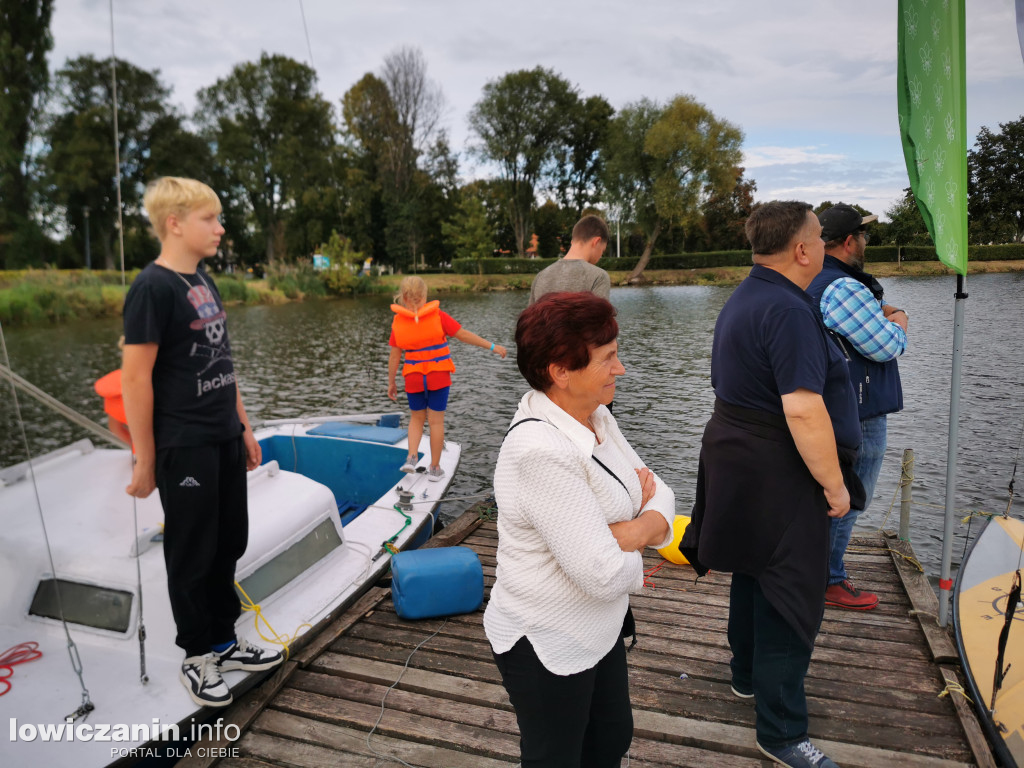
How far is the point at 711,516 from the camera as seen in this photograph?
229cm

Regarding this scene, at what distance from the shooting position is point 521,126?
51.6 meters

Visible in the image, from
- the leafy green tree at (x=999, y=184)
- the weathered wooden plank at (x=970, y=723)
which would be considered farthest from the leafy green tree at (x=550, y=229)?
the weathered wooden plank at (x=970, y=723)

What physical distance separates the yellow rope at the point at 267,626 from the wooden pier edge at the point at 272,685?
0.07 meters

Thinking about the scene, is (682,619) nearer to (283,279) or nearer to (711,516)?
(711,516)

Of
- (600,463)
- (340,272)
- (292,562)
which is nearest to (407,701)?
(292,562)

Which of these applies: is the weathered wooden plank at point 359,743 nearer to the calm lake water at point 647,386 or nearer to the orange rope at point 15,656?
the orange rope at point 15,656

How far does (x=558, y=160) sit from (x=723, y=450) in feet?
182

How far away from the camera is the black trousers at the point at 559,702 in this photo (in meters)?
1.51

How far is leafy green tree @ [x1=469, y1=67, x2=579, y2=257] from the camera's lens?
51000 mm

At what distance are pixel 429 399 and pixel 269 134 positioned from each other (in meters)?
37.5

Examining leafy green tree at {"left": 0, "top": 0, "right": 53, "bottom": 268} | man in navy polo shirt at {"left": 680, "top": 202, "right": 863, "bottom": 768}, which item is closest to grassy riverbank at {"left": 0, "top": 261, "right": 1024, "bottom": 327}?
leafy green tree at {"left": 0, "top": 0, "right": 53, "bottom": 268}

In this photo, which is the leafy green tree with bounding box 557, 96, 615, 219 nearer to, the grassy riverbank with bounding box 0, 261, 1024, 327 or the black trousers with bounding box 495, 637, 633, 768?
the grassy riverbank with bounding box 0, 261, 1024, 327

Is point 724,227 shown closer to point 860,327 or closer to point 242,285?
point 242,285

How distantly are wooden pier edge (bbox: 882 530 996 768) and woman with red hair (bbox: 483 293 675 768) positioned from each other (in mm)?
1878
